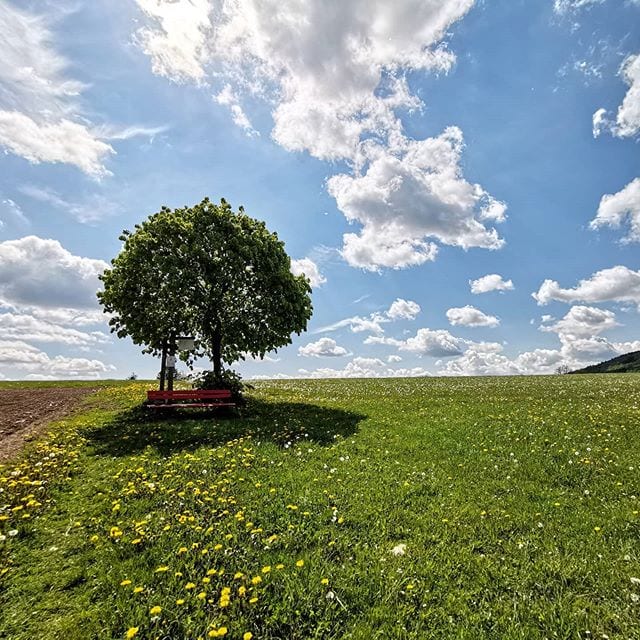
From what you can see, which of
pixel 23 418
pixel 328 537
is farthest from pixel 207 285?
pixel 328 537

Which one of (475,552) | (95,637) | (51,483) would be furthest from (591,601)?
(51,483)

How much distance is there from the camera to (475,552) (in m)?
7.75

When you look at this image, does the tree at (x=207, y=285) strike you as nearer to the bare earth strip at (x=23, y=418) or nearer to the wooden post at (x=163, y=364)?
the wooden post at (x=163, y=364)

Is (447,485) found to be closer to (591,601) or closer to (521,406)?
(591,601)

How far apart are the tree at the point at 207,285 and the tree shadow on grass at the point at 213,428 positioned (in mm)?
5002

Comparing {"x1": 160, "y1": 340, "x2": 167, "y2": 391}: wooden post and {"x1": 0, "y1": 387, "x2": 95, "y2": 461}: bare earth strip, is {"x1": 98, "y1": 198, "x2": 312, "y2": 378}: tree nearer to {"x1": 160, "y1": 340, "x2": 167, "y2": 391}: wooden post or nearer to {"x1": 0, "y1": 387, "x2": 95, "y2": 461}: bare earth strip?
{"x1": 160, "y1": 340, "x2": 167, "y2": 391}: wooden post

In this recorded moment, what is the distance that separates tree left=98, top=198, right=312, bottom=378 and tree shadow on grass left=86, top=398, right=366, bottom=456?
5002 millimetres

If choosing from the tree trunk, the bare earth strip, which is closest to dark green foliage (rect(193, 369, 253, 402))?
the tree trunk

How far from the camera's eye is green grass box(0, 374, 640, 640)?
5.93 m

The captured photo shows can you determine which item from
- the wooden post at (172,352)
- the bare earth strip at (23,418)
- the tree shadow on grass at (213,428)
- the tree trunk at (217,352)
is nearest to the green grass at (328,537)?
the tree shadow on grass at (213,428)

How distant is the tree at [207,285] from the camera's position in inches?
938

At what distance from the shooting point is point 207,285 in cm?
2461

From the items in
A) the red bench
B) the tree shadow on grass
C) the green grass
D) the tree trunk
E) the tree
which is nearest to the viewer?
the green grass

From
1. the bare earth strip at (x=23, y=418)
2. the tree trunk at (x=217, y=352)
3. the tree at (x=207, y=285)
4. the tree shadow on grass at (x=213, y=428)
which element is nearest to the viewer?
the tree shadow on grass at (x=213, y=428)
